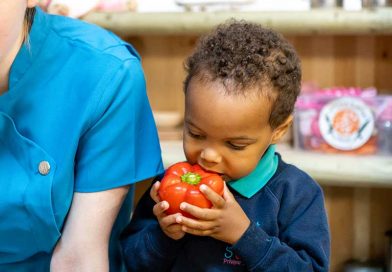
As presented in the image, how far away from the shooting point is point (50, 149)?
1179 millimetres

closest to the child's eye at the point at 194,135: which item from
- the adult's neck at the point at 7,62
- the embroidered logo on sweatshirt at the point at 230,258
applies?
the embroidered logo on sweatshirt at the point at 230,258

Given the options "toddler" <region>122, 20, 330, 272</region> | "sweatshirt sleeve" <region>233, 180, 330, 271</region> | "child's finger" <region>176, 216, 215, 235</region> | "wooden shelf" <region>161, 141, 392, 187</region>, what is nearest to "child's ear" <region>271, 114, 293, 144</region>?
"toddler" <region>122, 20, 330, 272</region>

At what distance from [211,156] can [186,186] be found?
66 millimetres

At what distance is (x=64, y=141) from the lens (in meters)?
1.18

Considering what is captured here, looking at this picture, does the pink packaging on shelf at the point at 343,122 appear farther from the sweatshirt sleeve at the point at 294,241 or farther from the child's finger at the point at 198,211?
the child's finger at the point at 198,211

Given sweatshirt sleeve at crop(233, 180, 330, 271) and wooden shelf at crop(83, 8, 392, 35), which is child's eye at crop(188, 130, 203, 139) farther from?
wooden shelf at crop(83, 8, 392, 35)

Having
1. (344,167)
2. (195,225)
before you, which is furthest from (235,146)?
(344,167)

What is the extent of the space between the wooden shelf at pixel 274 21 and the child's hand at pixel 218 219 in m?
0.92

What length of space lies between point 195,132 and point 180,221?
158 millimetres

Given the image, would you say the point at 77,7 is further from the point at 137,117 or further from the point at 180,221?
the point at 180,221

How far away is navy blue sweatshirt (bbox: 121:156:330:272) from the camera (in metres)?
1.20

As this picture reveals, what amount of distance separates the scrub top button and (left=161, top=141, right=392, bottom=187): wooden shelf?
782 millimetres

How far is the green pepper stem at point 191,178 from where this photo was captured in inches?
44.7

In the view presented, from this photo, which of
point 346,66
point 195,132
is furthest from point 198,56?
point 346,66
